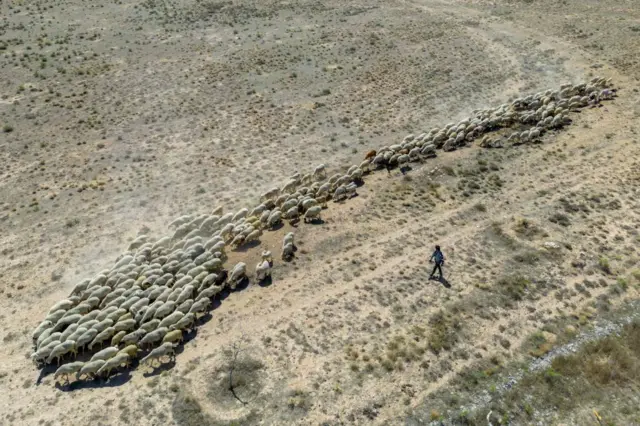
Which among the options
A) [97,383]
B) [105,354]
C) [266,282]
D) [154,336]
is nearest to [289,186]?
[266,282]

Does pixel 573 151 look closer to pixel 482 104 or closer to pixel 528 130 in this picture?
pixel 528 130

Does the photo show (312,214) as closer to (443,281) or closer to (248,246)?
(248,246)

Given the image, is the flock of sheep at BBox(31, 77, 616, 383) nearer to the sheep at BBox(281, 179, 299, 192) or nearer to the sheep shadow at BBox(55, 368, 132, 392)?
the sheep at BBox(281, 179, 299, 192)

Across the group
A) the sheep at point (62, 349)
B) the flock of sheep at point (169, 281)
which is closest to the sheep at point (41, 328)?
the flock of sheep at point (169, 281)

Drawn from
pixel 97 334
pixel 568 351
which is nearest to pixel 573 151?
pixel 568 351

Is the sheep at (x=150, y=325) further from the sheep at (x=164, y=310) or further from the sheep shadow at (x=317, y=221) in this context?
the sheep shadow at (x=317, y=221)
